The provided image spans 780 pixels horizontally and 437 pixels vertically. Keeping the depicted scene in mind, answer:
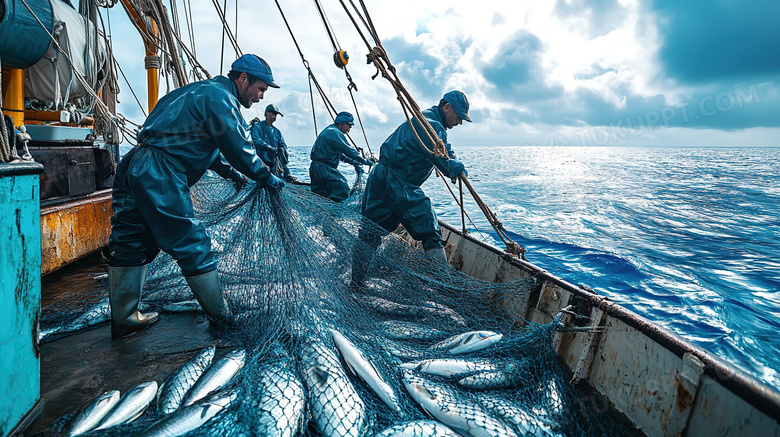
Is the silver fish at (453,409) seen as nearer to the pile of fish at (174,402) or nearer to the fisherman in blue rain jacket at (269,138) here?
the pile of fish at (174,402)

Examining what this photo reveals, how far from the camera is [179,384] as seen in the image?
246cm

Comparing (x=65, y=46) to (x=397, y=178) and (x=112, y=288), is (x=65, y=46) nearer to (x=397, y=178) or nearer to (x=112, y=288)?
(x=112, y=288)

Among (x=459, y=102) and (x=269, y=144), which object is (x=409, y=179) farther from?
(x=269, y=144)

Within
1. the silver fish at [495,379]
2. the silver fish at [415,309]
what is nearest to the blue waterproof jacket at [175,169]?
the silver fish at [415,309]

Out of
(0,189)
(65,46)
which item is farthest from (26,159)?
(65,46)

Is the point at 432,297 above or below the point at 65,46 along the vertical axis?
below

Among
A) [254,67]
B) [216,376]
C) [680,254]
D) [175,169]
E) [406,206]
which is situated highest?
[254,67]

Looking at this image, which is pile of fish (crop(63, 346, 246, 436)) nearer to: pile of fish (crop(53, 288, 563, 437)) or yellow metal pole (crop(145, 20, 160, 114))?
pile of fish (crop(53, 288, 563, 437))

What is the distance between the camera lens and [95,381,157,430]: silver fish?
2148 mm

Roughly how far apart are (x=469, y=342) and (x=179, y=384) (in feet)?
6.78

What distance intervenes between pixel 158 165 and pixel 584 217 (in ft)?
51.5

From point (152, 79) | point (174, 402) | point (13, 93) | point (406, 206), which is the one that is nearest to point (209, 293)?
point (174, 402)

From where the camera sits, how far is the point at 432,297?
12.2 feet

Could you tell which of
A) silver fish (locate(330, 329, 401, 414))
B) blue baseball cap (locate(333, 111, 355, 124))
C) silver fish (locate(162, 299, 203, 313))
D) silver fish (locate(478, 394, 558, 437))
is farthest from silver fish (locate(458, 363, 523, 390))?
blue baseball cap (locate(333, 111, 355, 124))
